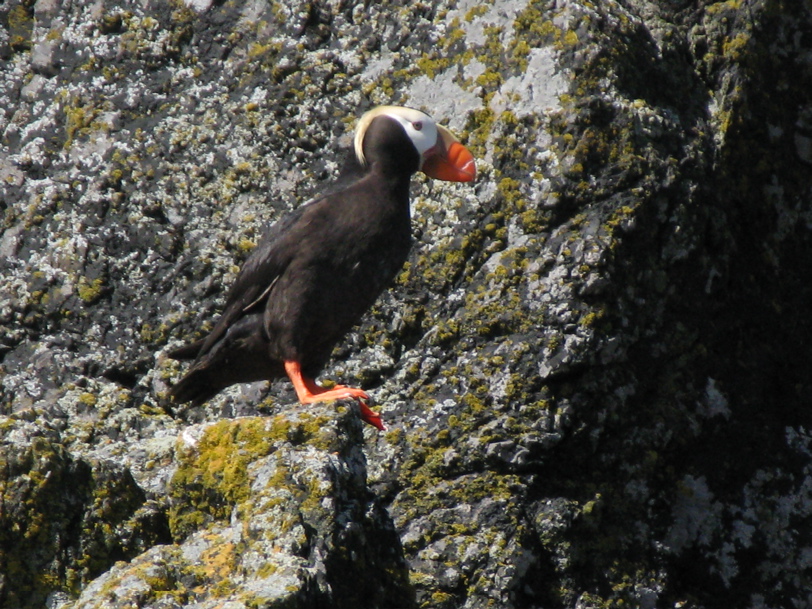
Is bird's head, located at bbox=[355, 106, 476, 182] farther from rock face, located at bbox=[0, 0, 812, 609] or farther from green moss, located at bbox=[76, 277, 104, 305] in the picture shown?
green moss, located at bbox=[76, 277, 104, 305]

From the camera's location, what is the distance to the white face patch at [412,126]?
445cm

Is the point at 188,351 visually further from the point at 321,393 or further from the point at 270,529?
the point at 270,529

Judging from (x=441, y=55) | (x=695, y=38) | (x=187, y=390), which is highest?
(x=441, y=55)

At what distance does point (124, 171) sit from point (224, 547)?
2701 millimetres

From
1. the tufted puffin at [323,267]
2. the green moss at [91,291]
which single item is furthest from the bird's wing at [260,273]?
the green moss at [91,291]

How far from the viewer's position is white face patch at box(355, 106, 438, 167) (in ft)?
14.6

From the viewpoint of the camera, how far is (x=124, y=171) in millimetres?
5059

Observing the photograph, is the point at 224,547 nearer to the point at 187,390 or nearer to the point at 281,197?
the point at 187,390

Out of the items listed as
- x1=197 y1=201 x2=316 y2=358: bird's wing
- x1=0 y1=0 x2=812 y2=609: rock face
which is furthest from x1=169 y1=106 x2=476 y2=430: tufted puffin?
x1=0 y1=0 x2=812 y2=609: rock face

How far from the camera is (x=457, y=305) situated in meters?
4.38

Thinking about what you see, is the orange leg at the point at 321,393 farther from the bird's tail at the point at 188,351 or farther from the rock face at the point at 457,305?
the bird's tail at the point at 188,351

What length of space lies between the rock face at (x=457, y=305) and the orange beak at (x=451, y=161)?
0.51 feet

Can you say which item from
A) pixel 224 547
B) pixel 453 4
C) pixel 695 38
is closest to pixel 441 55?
pixel 453 4

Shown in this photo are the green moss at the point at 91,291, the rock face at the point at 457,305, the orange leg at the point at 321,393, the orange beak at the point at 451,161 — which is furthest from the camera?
the green moss at the point at 91,291
